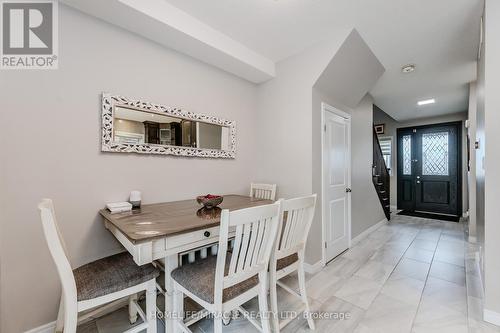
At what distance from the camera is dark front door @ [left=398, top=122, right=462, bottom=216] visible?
5.07 m

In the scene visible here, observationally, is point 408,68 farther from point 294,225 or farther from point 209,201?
point 209,201

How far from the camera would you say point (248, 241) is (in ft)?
3.90

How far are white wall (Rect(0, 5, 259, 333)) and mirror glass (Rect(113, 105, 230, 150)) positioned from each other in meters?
0.15

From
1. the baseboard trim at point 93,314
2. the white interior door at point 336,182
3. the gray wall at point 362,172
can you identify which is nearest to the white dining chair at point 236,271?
the baseboard trim at point 93,314

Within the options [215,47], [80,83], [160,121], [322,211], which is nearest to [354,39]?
[215,47]

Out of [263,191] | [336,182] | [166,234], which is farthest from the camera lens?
[336,182]

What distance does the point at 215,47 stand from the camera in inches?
84.4

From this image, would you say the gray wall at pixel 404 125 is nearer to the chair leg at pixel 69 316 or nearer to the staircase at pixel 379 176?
the staircase at pixel 379 176

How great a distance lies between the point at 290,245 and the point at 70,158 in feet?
5.79

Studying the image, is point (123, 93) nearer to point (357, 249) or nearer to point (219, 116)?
point (219, 116)

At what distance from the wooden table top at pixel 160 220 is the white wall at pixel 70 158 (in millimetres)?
250

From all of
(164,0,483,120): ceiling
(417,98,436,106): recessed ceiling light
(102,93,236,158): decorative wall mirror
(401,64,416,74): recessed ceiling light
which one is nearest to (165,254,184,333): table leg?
(102,93,236,158): decorative wall mirror

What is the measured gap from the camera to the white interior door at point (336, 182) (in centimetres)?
266

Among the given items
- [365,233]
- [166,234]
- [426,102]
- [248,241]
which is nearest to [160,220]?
[166,234]
